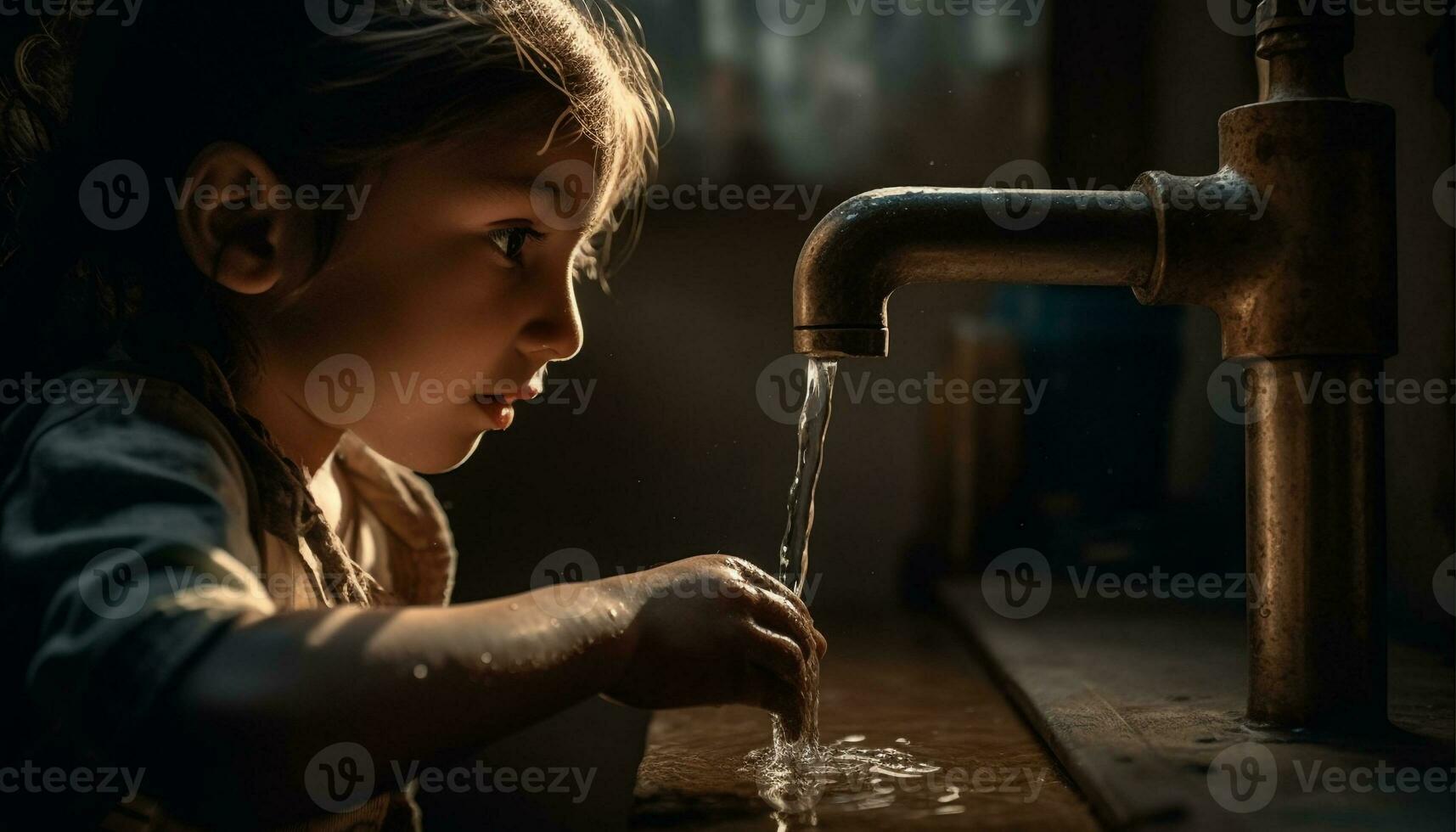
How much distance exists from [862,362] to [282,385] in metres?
0.63

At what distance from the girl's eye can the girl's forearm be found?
10.5 inches

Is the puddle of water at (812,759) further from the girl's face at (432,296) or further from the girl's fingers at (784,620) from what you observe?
the girl's face at (432,296)

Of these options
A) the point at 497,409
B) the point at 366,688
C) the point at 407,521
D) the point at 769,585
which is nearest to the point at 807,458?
the point at 769,585

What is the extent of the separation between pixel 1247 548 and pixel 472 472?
871 millimetres

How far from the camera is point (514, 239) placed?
722mm

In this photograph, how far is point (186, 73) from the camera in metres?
0.70

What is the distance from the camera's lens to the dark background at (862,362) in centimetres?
117

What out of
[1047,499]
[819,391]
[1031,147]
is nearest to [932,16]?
[1031,147]

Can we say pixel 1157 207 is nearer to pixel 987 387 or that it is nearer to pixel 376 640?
pixel 376 640

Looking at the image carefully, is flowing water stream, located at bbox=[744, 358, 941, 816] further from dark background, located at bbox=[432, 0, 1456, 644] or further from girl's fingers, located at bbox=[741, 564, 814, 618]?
dark background, located at bbox=[432, 0, 1456, 644]

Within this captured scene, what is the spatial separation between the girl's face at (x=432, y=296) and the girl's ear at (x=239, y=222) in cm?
2

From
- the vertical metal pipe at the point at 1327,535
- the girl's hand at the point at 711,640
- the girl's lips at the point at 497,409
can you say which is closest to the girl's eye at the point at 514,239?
Answer: the girl's lips at the point at 497,409

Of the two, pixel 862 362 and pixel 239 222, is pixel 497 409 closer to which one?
pixel 239 222

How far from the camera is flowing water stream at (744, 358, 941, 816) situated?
0.62 meters
